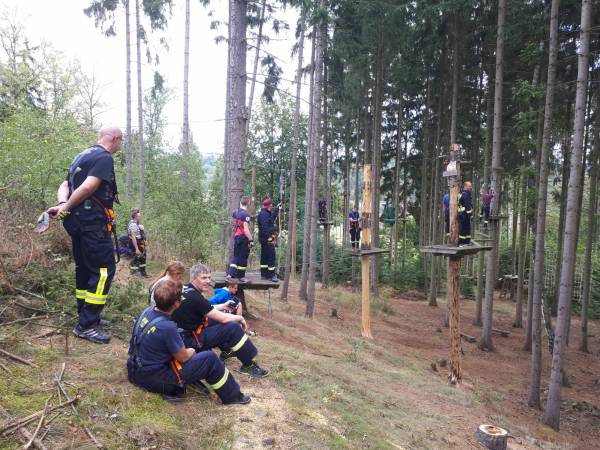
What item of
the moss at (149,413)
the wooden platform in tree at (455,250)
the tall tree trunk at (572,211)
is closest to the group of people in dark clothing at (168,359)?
the moss at (149,413)

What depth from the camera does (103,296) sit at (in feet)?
15.8

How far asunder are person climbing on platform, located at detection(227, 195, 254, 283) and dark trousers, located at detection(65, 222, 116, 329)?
362 centimetres

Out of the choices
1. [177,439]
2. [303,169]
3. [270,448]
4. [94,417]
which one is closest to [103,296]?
[94,417]

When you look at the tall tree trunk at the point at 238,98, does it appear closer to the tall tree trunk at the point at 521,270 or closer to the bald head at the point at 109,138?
the bald head at the point at 109,138

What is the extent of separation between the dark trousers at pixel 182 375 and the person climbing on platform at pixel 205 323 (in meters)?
0.75

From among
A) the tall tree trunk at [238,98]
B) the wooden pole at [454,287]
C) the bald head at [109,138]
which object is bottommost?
the wooden pole at [454,287]

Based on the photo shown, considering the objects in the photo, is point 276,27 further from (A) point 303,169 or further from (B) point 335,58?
(A) point 303,169

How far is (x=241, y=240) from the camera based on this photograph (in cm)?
851

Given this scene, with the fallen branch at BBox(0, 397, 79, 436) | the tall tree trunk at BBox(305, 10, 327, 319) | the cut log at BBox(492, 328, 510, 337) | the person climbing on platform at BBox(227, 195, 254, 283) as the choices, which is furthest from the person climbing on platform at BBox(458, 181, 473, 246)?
the fallen branch at BBox(0, 397, 79, 436)

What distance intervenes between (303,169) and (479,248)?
24122 mm

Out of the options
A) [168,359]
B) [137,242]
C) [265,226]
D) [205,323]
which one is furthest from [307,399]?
[137,242]

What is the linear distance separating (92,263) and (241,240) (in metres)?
3.93

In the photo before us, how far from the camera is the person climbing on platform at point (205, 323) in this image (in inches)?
188

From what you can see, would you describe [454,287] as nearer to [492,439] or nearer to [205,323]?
[492,439]
